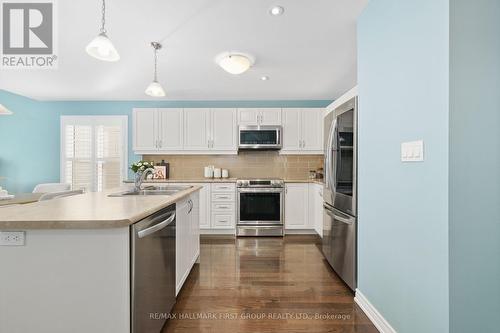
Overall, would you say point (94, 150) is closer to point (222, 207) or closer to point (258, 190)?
point (222, 207)

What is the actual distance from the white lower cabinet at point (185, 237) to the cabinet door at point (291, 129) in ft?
7.19

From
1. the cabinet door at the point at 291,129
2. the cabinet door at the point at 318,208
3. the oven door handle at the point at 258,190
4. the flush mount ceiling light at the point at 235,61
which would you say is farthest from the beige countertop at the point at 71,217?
the cabinet door at the point at 291,129

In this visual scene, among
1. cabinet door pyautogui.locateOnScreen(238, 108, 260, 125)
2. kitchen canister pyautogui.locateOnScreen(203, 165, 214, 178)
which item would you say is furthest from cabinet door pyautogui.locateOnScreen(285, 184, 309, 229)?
kitchen canister pyautogui.locateOnScreen(203, 165, 214, 178)

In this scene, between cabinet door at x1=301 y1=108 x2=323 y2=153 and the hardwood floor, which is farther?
cabinet door at x1=301 y1=108 x2=323 y2=153

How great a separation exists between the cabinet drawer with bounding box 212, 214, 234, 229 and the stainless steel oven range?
0.14 meters

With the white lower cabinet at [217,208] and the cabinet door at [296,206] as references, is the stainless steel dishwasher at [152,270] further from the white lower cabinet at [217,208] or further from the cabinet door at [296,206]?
the cabinet door at [296,206]

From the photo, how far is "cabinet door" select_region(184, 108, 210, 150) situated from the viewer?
173 inches

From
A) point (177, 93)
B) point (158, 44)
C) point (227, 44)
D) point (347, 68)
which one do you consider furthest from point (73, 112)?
point (347, 68)

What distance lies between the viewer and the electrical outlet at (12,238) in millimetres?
1126

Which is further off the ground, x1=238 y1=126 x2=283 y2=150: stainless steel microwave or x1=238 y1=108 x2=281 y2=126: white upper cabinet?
x1=238 y1=108 x2=281 y2=126: white upper cabinet

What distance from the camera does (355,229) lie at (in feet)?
6.96

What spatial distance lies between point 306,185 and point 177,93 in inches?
110

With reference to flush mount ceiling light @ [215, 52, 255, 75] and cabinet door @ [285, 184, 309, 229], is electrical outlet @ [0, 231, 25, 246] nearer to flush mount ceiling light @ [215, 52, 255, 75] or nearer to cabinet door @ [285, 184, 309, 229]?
flush mount ceiling light @ [215, 52, 255, 75]

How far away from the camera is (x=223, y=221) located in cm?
411
